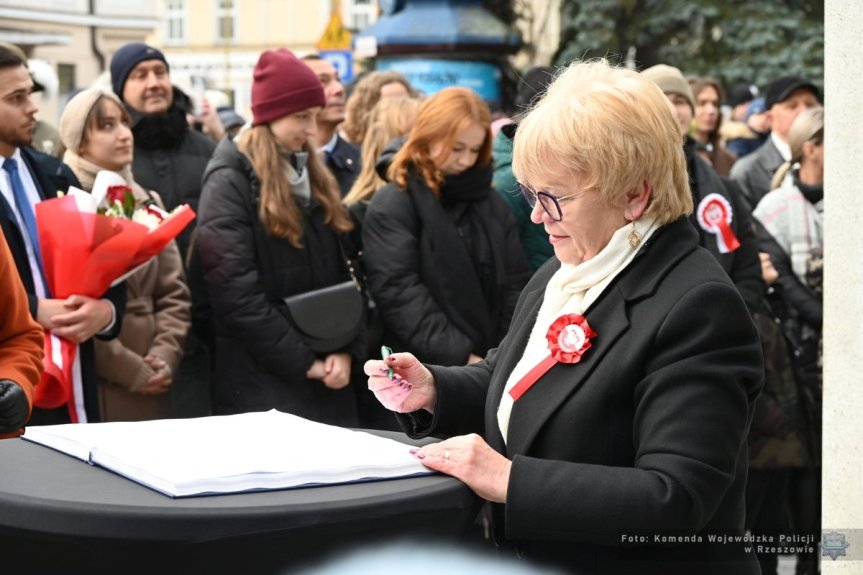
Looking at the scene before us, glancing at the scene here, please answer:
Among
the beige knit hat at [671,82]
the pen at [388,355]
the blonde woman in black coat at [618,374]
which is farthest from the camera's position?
the beige knit hat at [671,82]

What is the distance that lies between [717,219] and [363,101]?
2874mm

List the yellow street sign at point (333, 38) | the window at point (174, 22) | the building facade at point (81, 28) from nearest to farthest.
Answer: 1. the yellow street sign at point (333, 38)
2. the building facade at point (81, 28)
3. the window at point (174, 22)

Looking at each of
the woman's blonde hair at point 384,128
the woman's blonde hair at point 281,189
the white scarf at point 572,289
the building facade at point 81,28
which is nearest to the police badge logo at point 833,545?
the white scarf at point 572,289

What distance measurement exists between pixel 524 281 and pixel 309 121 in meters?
1.19

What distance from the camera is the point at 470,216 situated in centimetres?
593

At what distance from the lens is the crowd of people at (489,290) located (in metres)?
2.47

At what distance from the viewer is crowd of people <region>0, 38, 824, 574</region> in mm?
2475

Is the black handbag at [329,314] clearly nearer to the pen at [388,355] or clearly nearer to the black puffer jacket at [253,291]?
the black puffer jacket at [253,291]

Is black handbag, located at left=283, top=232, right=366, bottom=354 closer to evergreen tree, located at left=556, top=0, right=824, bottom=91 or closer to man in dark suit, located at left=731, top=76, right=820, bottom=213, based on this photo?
man in dark suit, located at left=731, top=76, right=820, bottom=213

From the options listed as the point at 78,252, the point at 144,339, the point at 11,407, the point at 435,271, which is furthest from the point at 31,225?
the point at 435,271

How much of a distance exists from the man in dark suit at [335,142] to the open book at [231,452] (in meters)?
4.42

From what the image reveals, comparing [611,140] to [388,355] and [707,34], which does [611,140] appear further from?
[707,34]

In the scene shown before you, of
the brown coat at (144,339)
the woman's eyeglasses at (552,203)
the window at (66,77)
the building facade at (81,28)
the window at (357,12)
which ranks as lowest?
the window at (357,12)

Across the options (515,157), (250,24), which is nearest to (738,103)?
(515,157)
